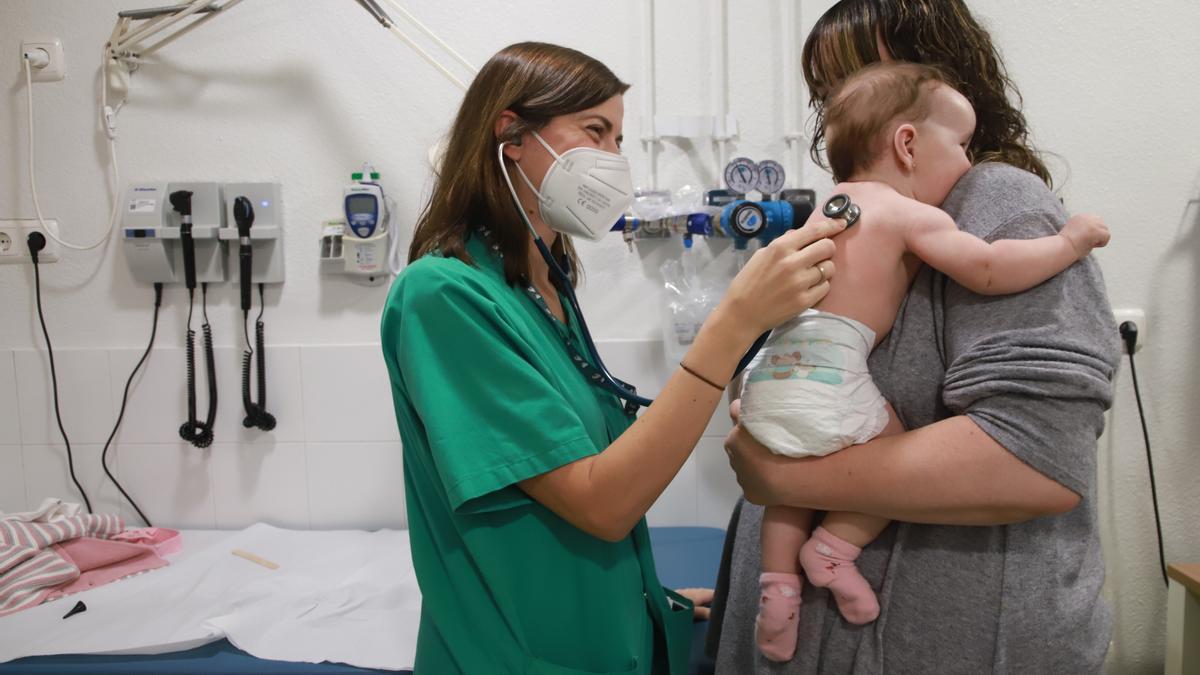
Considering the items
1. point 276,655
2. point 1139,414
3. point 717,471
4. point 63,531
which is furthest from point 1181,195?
point 63,531

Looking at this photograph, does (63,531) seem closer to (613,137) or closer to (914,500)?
(613,137)

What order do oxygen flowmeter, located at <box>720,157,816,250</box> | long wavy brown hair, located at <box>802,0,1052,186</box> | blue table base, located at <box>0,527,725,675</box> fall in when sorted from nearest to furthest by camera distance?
long wavy brown hair, located at <box>802,0,1052,186</box> < blue table base, located at <box>0,527,725,675</box> < oxygen flowmeter, located at <box>720,157,816,250</box>

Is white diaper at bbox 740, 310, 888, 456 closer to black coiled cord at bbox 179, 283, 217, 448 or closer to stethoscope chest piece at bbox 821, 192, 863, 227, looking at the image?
stethoscope chest piece at bbox 821, 192, 863, 227

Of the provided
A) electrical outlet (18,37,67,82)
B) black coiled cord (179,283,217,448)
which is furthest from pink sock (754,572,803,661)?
electrical outlet (18,37,67,82)

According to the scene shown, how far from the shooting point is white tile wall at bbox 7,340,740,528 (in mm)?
2004

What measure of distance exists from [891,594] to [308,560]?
4.85 ft

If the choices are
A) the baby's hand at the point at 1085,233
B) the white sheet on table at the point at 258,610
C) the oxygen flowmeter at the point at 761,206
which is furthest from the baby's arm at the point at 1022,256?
the white sheet on table at the point at 258,610

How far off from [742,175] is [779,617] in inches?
45.4

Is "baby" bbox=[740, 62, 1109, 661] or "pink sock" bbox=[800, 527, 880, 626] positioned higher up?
"baby" bbox=[740, 62, 1109, 661]

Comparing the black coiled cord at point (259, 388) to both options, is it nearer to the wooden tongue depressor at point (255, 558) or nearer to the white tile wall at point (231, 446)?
the white tile wall at point (231, 446)

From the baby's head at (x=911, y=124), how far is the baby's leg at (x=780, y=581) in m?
0.44

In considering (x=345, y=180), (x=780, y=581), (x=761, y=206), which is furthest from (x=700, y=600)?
(x=345, y=180)

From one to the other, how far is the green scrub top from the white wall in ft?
3.41

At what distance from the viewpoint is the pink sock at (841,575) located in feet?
2.61
